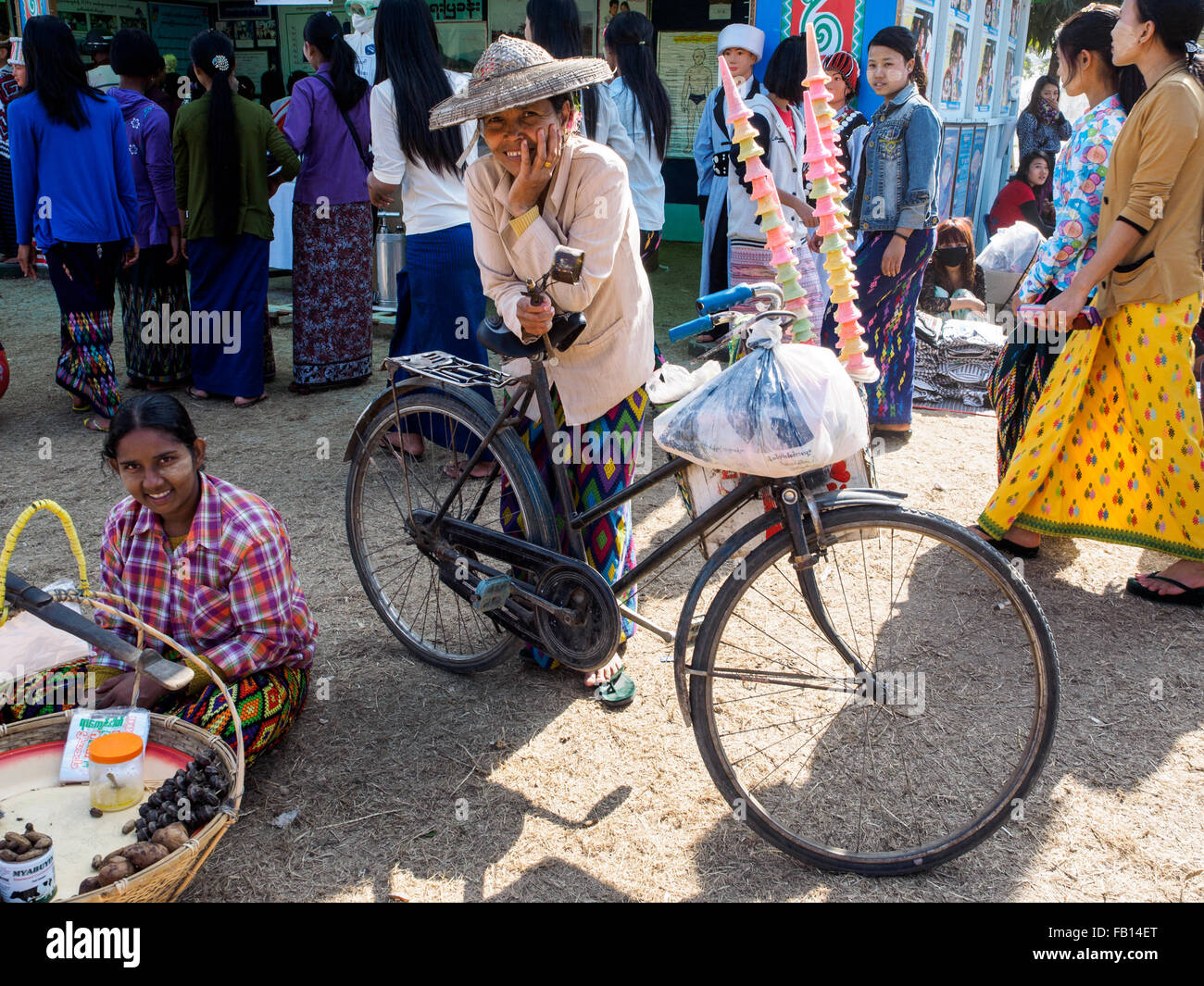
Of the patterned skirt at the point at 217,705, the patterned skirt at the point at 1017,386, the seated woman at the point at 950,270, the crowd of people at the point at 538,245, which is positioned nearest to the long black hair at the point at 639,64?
the crowd of people at the point at 538,245

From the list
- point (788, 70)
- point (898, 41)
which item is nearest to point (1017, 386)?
point (898, 41)

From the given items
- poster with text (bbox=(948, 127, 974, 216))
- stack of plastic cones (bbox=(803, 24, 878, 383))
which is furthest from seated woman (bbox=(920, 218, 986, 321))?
stack of plastic cones (bbox=(803, 24, 878, 383))

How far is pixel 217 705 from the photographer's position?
2.52 metres

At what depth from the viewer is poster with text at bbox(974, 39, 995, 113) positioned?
30.1 feet

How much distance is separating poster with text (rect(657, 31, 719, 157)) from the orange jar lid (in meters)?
9.67

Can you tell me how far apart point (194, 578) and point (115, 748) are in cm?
49

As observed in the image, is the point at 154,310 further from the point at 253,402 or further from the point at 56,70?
the point at 56,70

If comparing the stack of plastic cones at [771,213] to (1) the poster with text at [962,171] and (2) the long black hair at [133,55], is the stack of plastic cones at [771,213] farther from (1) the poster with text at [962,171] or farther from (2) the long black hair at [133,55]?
(1) the poster with text at [962,171]

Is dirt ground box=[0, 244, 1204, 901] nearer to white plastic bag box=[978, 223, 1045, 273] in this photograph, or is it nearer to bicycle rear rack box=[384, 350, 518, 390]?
bicycle rear rack box=[384, 350, 518, 390]

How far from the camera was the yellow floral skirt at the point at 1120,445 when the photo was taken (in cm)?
341

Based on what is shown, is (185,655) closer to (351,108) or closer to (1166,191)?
(1166,191)

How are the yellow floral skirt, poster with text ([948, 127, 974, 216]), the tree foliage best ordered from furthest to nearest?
the tree foliage, poster with text ([948, 127, 974, 216]), the yellow floral skirt

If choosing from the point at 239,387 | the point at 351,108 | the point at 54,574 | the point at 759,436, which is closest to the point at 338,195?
the point at 351,108

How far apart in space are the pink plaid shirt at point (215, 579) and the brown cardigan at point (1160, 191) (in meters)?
2.84
